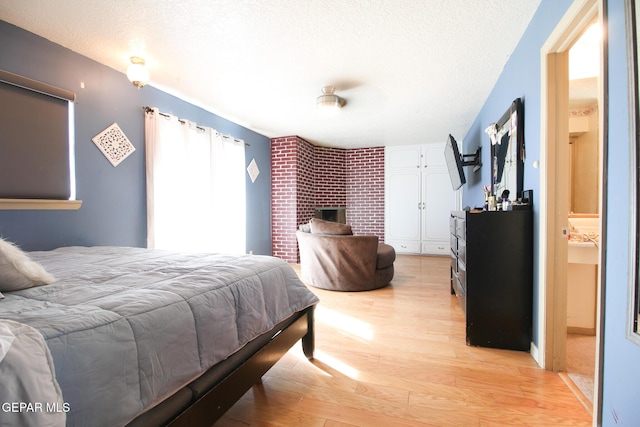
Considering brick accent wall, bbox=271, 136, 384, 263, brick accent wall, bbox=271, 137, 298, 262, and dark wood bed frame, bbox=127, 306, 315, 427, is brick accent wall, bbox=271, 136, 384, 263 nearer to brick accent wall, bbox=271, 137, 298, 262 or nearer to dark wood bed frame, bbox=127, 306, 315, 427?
brick accent wall, bbox=271, 137, 298, 262

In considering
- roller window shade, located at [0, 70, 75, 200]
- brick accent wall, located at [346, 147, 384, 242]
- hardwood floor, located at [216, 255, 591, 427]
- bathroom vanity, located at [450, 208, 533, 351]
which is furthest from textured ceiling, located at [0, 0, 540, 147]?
brick accent wall, located at [346, 147, 384, 242]

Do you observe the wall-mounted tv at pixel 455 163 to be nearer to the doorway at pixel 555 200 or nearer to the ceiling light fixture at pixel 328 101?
the ceiling light fixture at pixel 328 101

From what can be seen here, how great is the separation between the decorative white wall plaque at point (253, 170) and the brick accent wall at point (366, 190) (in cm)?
232

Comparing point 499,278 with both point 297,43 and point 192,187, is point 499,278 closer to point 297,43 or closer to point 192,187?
point 297,43

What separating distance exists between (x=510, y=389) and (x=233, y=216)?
3.53 metres

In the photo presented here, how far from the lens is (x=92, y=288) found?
1.05 metres

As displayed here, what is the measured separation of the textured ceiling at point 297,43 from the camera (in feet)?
5.81

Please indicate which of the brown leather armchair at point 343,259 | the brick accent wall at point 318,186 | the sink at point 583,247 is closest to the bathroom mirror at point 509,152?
the sink at point 583,247

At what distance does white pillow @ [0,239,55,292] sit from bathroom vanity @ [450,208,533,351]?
2.44 metres

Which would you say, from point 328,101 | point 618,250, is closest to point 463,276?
point 618,250

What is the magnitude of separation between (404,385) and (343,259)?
189 cm

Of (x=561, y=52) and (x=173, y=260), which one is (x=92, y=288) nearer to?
(x=173, y=260)

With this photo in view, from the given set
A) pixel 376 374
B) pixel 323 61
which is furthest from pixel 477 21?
pixel 376 374

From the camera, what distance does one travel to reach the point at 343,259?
11.3 feet
